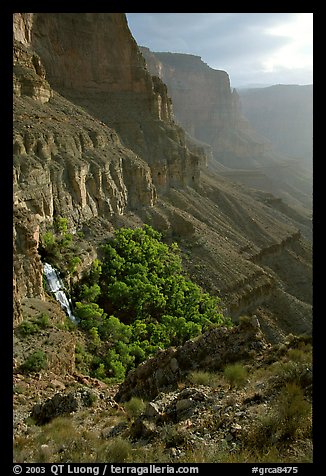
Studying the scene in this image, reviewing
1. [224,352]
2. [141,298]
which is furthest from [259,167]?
[224,352]

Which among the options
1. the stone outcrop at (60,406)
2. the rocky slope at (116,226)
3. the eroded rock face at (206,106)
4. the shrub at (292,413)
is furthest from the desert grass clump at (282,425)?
the eroded rock face at (206,106)

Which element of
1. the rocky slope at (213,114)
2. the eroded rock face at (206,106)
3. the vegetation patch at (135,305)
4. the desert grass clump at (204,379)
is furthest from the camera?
the eroded rock face at (206,106)

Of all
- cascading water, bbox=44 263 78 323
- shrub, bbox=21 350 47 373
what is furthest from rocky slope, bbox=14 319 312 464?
cascading water, bbox=44 263 78 323

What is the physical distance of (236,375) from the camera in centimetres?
920

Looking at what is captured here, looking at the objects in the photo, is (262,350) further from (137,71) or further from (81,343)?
(137,71)

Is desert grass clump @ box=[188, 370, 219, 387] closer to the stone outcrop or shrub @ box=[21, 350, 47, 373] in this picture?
the stone outcrop

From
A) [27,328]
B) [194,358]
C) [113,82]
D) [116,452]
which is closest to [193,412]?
[116,452]

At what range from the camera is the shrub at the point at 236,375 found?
8984 millimetres

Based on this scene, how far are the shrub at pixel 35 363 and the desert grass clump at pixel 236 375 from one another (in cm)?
688

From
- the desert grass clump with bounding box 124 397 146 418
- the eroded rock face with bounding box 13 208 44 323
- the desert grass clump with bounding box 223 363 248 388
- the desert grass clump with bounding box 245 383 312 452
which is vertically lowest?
the desert grass clump with bounding box 124 397 146 418

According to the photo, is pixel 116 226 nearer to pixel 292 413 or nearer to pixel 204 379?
pixel 204 379

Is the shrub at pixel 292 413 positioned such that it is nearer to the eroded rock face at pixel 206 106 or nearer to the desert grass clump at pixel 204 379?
the desert grass clump at pixel 204 379

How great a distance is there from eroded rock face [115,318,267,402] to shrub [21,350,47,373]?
3360mm

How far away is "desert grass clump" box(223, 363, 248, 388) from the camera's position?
29.5 ft
